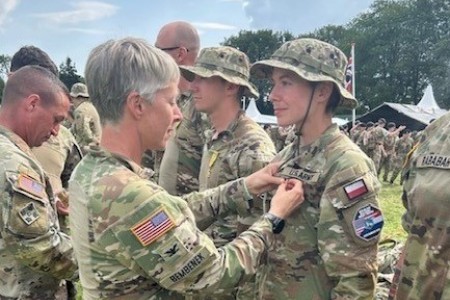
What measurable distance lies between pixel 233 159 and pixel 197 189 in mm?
633

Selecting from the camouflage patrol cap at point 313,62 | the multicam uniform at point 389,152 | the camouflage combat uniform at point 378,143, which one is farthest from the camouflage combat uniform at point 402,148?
the camouflage patrol cap at point 313,62

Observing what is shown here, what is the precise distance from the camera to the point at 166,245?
188cm

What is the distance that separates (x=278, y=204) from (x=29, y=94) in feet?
5.20

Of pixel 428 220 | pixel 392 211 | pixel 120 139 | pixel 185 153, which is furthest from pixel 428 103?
pixel 120 139

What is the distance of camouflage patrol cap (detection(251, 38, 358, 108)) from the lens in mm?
2747

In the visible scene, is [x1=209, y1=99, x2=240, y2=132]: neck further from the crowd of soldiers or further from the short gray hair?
the short gray hair

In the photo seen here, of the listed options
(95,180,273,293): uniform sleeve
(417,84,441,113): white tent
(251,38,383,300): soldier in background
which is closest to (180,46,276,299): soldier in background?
(251,38,383,300): soldier in background

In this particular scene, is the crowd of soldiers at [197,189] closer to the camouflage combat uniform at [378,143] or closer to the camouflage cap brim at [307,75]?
the camouflage cap brim at [307,75]

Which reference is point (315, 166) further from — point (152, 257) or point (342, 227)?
point (152, 257)

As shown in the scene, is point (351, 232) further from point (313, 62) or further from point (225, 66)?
point (225, 66)

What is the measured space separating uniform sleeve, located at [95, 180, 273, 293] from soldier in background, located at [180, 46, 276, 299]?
1.35 meters

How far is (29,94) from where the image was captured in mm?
3055

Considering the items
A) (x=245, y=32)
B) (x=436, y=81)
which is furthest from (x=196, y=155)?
(x=245, y=32)

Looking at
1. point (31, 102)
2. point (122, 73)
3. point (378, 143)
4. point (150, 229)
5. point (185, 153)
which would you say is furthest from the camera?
point (378, 143)
